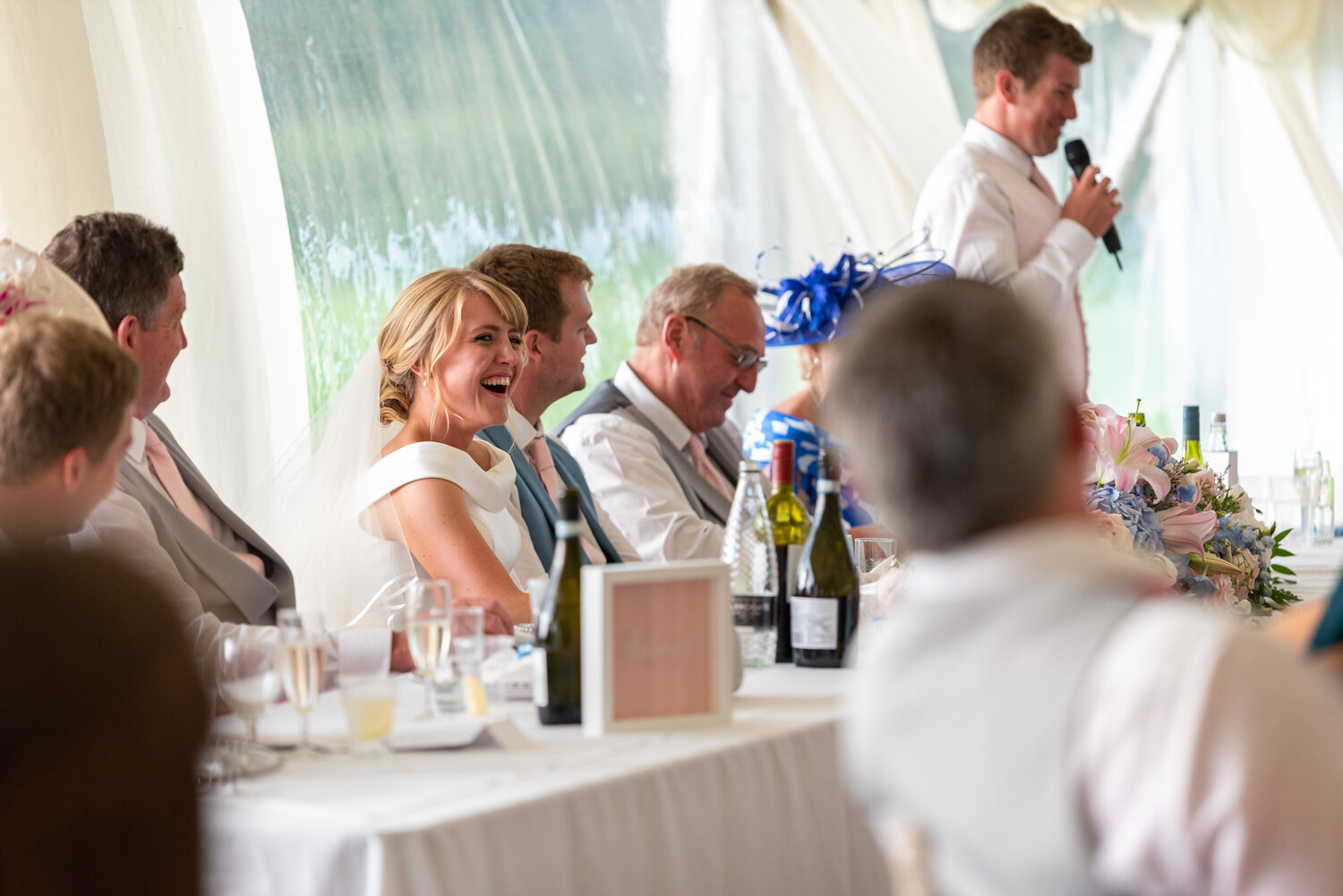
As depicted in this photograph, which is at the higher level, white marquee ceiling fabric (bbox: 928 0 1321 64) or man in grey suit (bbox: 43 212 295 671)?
white marquee ceiling fabric (bbox: 928 0 1321 64)

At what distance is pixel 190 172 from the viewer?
2.89 meters

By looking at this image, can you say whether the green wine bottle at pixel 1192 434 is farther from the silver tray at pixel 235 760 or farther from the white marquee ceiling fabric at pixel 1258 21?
the white marquee ceiling fabric at pixel 1258 21

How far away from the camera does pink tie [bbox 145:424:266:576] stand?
6.97 ft

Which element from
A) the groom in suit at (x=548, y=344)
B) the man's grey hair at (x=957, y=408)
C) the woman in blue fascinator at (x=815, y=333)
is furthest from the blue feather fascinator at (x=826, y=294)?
the man's grey hair at (x=957, y=408)

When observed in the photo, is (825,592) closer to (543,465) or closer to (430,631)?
(430,631)

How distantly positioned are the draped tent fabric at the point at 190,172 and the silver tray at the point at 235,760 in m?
1.60

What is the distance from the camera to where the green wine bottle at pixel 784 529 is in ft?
6.03

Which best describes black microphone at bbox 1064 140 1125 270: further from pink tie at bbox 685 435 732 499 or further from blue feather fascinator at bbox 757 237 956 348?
pink tie at bbox 685 435 732 499

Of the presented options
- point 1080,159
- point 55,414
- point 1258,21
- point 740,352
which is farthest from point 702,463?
point 1258,21

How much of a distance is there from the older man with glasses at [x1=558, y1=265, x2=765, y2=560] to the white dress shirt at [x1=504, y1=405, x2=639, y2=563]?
0.03 m

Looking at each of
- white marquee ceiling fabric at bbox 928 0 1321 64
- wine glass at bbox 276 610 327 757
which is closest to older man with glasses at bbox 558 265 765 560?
wine glass at bbox 276 610 327 757

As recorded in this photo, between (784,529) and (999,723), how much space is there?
1.16 metres

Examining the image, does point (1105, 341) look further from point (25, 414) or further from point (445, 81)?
point (25, 414)

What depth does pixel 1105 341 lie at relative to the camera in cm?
630
